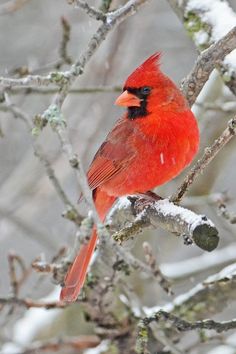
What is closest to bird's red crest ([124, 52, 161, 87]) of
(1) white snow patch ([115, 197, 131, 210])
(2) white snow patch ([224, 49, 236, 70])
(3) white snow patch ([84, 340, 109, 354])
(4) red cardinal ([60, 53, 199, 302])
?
(4) red cardinal ([60, 53, 199, 302])

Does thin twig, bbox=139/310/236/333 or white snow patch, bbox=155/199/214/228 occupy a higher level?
white snow patch, bbox=155/199/214/228

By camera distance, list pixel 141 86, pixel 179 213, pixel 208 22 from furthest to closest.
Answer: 1. pixel 141 86
2. pixel 208 22
3. pixel 179 213

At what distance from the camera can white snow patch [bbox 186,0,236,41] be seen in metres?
2.91

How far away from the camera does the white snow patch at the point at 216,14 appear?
9.55ft

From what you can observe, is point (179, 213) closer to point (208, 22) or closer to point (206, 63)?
point (206, 63)

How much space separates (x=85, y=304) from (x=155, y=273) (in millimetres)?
417

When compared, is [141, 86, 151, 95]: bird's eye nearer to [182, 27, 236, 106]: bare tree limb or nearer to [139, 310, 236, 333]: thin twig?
[182, 27, 236, 106]: bare tree limb

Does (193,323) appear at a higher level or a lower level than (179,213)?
lower

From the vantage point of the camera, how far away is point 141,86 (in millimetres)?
3088

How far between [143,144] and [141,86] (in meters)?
0.24

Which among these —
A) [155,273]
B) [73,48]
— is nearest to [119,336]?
[155,273]

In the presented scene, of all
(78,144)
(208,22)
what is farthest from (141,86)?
(78,144)

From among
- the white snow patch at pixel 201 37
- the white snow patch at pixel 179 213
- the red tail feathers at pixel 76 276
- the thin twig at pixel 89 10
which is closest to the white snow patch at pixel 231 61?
the white snow patch at pixel 201 37

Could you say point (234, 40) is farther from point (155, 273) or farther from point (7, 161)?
point (7, 161)
